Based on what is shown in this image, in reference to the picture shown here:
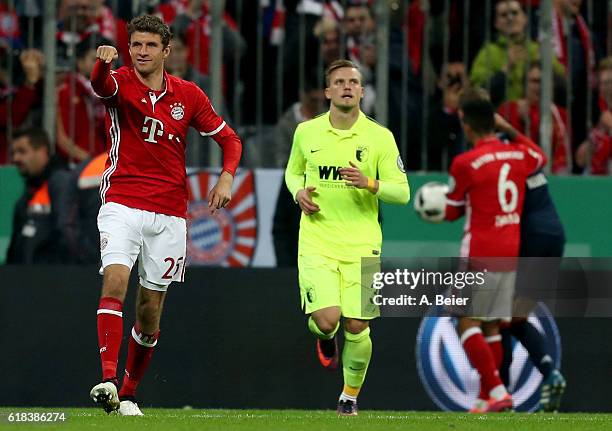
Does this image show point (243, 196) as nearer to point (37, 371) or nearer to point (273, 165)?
point (273, 165)

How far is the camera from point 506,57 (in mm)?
11641

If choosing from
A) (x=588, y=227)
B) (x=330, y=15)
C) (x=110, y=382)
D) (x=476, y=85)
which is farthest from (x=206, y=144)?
(x=110, y=382)

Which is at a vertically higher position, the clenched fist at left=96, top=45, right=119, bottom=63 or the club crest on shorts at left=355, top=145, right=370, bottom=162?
the clenched fist at left=96, top=45, right=119, bottom=63

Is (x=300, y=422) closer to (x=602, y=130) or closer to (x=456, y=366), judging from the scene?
(x=456, y=366)

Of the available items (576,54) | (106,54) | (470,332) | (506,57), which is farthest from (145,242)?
(576,54)

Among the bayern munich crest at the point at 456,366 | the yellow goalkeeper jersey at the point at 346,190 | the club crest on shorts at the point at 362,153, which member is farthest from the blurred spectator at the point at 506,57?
the club crest on shorts at the point at 362,153

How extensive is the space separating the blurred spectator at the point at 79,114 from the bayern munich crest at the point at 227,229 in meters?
0.90

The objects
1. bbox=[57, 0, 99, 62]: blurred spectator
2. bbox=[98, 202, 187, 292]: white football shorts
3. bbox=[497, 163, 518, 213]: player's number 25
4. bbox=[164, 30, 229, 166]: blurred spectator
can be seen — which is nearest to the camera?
bbox=[98, 202, 187, 292]: white football shorts

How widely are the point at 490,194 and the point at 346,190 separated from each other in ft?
6.36

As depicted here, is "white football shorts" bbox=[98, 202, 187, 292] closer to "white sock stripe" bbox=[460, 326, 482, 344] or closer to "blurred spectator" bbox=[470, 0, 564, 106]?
"white sock stripe" bbox=[460, 326, 482, 344]

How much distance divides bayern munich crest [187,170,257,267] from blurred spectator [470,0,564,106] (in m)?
1.98

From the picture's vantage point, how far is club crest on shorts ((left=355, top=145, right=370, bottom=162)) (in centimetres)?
963

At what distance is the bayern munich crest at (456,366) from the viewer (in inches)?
458

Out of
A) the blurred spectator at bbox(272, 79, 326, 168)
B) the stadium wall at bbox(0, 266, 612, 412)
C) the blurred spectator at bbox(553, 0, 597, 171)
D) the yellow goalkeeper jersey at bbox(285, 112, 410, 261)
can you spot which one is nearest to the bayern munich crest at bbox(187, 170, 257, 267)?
the stadium wall at bbox(0, 266, 612, 412)
